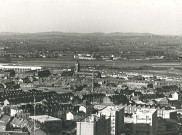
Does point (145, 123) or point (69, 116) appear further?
point (69, 116)

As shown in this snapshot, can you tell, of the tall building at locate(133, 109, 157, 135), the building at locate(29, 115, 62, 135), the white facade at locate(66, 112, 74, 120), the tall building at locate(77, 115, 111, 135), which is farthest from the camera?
the white facade at locate(66, 112, 74, 120)

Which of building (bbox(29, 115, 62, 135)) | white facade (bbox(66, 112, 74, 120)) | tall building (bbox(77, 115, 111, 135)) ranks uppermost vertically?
tall building (bbox(77, 115, 111, 135))

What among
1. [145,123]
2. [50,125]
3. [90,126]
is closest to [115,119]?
[145,123]

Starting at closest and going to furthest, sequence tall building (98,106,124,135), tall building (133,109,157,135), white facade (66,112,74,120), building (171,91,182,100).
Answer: tall building (98,106,124,135), tall building (133,109,157,135), white facade (66,112,74,120), building (171,91,182,100)

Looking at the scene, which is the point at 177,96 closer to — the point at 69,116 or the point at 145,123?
the point at 69,116

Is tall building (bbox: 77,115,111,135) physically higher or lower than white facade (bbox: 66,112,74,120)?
higher

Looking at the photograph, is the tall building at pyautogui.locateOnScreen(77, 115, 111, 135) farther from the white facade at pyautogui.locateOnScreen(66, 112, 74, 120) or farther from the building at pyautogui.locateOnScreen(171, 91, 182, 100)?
the building at pyautogui.locateOnScreen(171, 91, 182, 100)

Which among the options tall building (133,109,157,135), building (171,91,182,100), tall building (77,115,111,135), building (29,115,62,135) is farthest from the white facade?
building (171,91,182,100)

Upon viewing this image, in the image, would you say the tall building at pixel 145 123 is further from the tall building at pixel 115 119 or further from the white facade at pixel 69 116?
the white facade at pixel 69 116

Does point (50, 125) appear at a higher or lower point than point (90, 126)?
lower

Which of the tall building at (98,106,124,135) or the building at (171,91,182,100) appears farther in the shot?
the building at (171,91,182,100)
